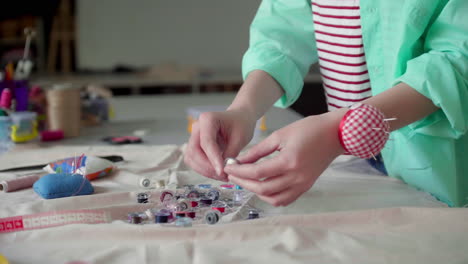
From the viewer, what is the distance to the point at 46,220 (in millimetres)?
693

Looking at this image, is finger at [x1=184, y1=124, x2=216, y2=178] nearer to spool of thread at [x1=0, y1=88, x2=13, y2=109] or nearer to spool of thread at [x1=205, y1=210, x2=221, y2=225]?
spool of thread at [x1=205, y1=210, x2=221, y2=225]

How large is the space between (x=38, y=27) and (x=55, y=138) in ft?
9.61

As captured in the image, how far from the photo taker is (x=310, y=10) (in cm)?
114

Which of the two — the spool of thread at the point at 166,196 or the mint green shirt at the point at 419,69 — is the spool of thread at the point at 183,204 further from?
the mint green shirt at the point at 419,69

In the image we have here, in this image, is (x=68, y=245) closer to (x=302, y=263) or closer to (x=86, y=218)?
(x=86, y=218)

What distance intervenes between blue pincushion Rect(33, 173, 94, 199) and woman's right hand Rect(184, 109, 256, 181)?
18 cm

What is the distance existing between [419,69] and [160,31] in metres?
3.65

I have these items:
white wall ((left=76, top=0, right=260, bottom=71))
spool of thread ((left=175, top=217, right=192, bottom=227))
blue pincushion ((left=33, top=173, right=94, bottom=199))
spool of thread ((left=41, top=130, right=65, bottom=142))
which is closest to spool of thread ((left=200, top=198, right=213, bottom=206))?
spool of thread ((left=175, top=217, right=192, bottom=227))

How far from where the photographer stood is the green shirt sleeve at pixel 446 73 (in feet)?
2.57

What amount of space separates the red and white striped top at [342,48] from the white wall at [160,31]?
3.26 meters

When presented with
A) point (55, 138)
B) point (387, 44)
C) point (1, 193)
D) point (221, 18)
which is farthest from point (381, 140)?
point (221, 18)

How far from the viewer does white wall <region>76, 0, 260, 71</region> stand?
166 inches

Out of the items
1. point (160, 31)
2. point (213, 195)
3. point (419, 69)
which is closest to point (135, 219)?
point (213, 195)

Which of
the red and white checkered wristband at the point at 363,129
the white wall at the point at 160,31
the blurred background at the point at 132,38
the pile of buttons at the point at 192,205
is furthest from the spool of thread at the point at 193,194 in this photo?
the white wall at the point at 160,31
